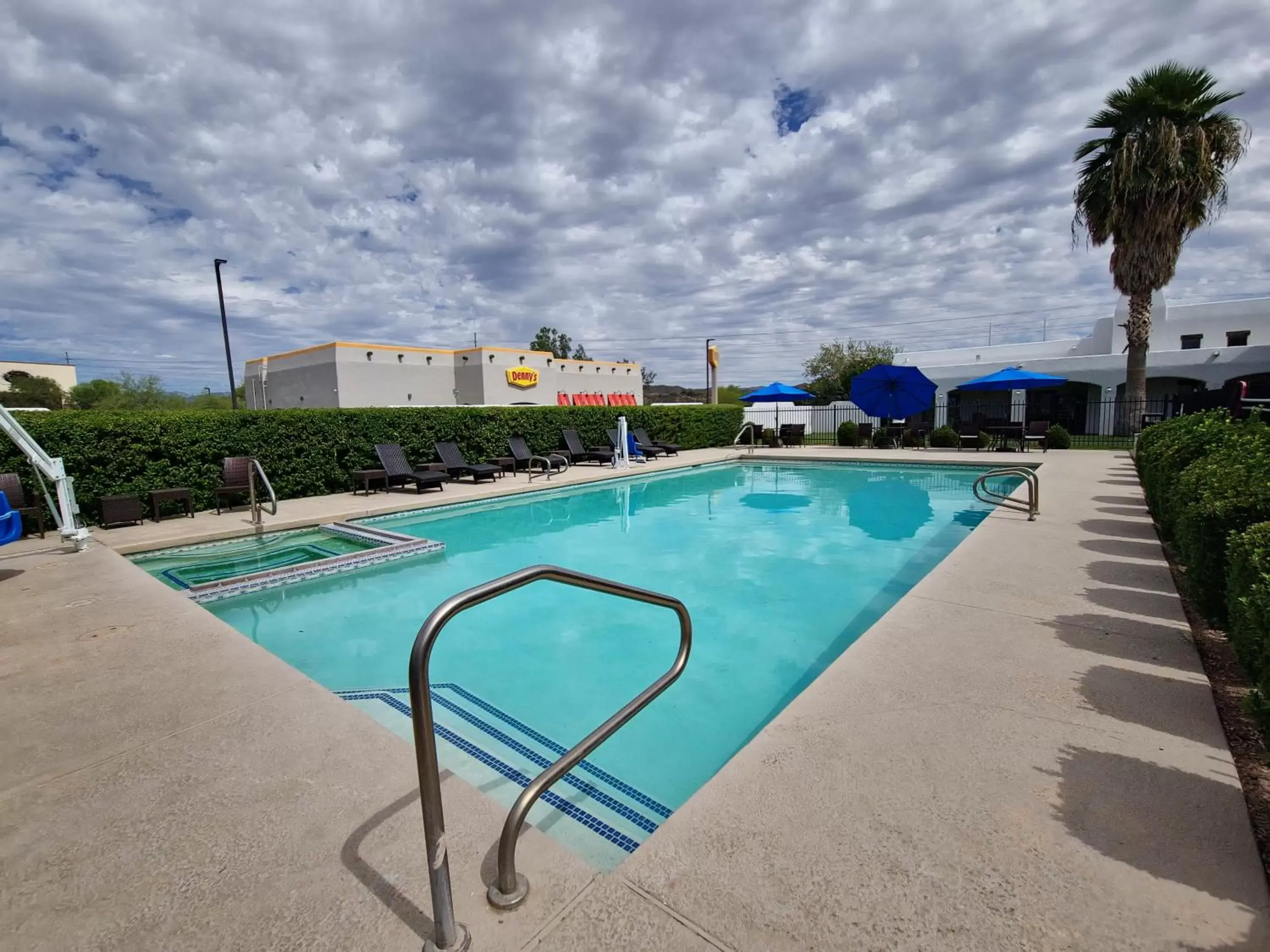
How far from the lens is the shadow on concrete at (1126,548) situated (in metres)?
5.39

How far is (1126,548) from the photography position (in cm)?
568

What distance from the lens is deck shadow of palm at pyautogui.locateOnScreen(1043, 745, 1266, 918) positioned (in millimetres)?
1701

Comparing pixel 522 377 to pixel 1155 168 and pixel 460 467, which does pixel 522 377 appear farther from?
pixel 1155 168

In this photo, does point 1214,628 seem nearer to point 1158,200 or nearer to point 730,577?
point 730,577

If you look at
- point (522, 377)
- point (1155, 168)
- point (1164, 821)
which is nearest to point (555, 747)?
point (1164, 821)

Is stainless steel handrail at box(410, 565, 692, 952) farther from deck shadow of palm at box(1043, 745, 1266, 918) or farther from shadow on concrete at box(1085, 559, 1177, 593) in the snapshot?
shadow on concrete at box(1085, 559, 1177, 593)

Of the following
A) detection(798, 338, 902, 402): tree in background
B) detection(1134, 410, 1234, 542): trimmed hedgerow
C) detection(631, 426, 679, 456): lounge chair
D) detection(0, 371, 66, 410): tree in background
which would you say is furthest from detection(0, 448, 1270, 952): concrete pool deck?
detection(0, 371, 66, 410): tree in background

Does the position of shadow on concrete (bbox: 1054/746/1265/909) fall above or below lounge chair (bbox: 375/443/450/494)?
below

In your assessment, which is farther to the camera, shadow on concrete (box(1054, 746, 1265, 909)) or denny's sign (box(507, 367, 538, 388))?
denny's sign (box(507, 367, 538, 388))

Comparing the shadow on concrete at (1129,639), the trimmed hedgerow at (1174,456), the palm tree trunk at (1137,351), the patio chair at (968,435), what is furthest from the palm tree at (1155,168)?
the shadow on concrete at (1129,639)

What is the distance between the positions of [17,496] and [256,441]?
3187 mm

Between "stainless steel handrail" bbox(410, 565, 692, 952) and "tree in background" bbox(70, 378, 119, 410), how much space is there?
3107 inches

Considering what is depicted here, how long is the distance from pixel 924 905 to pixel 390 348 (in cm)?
4002

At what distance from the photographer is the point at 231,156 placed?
1656cm
